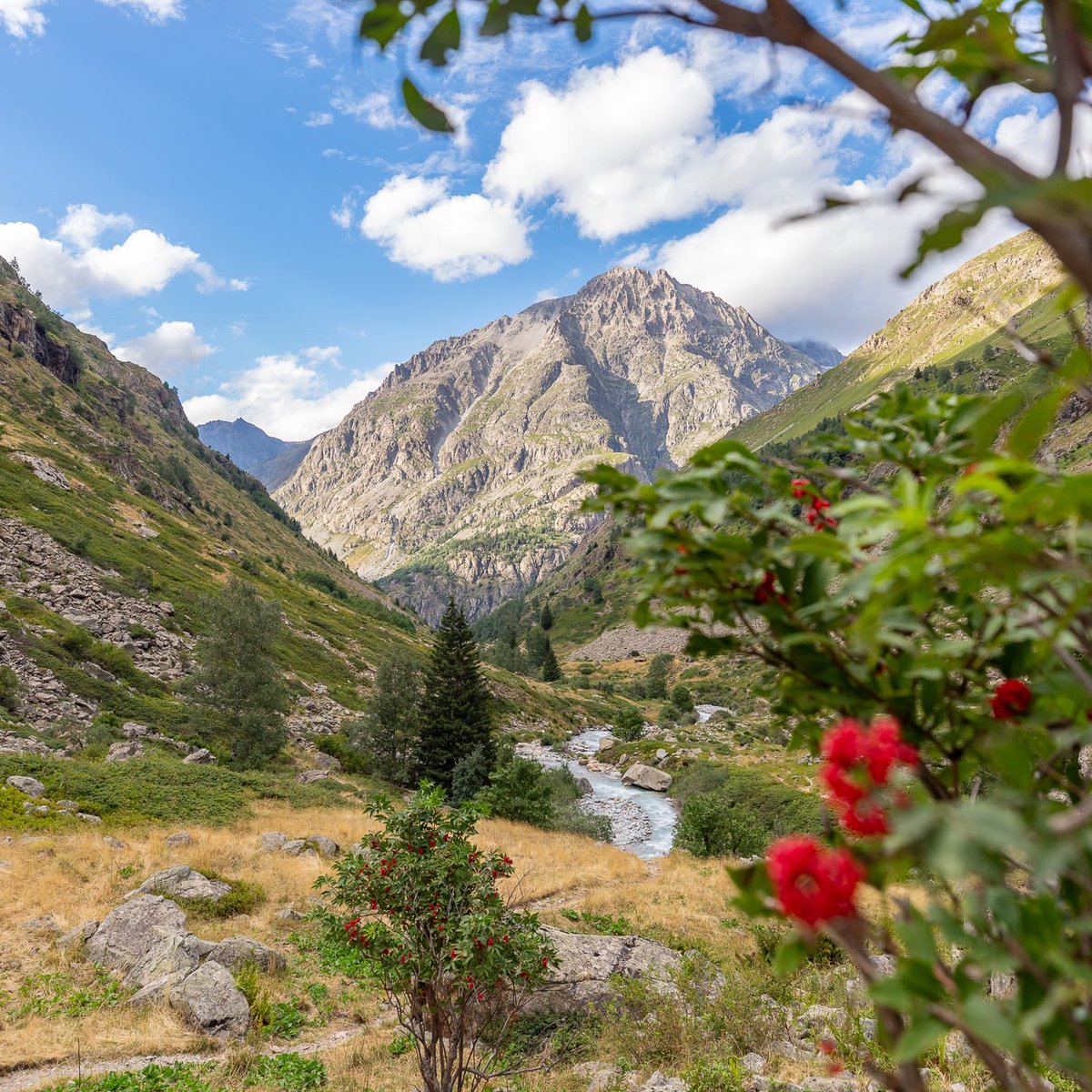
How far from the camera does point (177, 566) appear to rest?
2200 inches

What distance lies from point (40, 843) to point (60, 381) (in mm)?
91159

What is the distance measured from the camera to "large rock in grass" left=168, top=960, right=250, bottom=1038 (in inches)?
377

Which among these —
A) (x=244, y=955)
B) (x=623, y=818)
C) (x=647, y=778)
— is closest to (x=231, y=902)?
(x=244, y=955)

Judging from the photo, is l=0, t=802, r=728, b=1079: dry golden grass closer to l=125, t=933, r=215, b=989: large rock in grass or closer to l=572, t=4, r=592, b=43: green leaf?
l=125, t=933, r=215, b=989: large rock in grass

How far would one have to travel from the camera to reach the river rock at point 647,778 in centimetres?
4447

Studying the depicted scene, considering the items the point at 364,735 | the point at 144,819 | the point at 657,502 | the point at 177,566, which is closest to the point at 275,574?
the point at 177,566

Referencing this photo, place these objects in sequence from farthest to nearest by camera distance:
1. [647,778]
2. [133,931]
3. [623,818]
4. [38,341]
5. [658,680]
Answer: [658,680]
[38,341]
[647,778]
[623,818]
[133,931]

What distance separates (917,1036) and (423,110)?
2.34 meters

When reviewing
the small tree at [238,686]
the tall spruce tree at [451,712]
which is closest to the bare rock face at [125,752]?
the small tree at [238,686]

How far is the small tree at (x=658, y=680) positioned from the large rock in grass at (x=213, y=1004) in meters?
88.4

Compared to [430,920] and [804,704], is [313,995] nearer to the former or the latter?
[430,920]

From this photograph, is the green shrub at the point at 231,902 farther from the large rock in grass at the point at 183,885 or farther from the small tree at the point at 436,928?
the small tree at the point at 436,928

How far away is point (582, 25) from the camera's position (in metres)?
1.75

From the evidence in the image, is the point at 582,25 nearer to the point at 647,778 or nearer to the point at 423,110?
the point at 423,110
